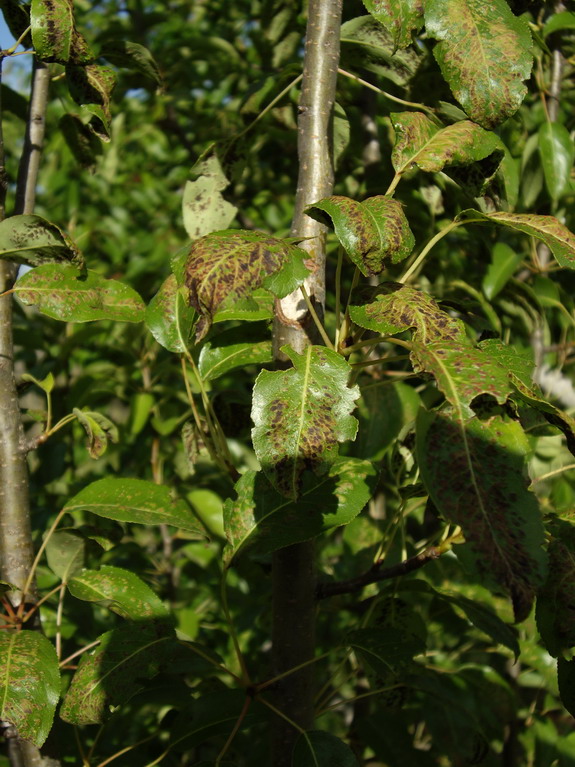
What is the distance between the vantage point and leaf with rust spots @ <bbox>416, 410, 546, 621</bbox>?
0.65 meters

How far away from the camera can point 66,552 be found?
1.13 meters

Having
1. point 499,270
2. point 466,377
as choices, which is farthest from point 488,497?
point 499,270

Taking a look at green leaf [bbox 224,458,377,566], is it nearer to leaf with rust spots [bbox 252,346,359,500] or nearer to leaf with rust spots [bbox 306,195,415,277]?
leaf with rust spots [bbox 252,346,359,500]

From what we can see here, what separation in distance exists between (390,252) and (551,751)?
1015 millimetres

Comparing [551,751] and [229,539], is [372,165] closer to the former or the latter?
[229,539]

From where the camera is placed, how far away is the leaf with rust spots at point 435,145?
2.76ft

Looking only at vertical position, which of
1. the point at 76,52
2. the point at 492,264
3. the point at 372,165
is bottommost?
the point at 492,264

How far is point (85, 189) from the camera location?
3.29m

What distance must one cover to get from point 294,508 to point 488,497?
29 cm

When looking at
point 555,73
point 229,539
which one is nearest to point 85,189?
point 555,73

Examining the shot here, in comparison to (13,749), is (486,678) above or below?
below

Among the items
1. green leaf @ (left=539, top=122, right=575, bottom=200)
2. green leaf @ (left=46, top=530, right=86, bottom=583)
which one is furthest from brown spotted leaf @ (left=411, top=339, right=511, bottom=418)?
green leaf @ (left=539, top=122, right=575, bottom=200)

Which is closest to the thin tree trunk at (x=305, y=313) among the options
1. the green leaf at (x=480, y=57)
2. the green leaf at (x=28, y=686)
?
the green leaf at (x=480, y=57)

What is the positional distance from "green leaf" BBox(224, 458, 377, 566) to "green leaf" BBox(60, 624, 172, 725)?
0.14 meters
